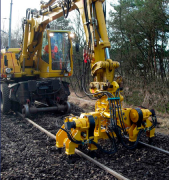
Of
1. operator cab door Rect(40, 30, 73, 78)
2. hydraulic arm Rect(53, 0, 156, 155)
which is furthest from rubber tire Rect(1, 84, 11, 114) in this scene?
hydraulic arm Rect(53, 0, 156, 155)

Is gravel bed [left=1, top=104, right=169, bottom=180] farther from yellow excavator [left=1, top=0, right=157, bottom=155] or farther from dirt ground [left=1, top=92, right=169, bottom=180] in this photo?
yellow excavator [left=1, top=0, right=157, bottom=155]

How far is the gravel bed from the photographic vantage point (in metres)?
3.85

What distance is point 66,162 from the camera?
4.44m

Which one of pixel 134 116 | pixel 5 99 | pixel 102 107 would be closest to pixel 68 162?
pixel 102 107

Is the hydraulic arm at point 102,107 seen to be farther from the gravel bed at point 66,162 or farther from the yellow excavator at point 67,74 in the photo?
the gravel bed at point 66,162

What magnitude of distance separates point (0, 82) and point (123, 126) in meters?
7.22

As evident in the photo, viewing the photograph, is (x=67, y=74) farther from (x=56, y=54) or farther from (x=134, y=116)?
(x=134, y=116)

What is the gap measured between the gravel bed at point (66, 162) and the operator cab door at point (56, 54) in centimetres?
373

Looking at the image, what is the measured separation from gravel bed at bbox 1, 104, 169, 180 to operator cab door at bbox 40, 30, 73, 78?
3.73 meters

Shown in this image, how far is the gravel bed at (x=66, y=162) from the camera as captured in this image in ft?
12.6

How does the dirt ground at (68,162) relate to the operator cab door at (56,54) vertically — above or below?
below

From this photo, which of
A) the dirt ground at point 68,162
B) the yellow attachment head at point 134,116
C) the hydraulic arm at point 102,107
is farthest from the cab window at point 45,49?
the yellow attachment head at point 134,116

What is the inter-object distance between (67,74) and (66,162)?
212 inches

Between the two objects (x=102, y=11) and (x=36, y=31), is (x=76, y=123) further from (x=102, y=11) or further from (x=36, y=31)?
(x=36, y=31)
